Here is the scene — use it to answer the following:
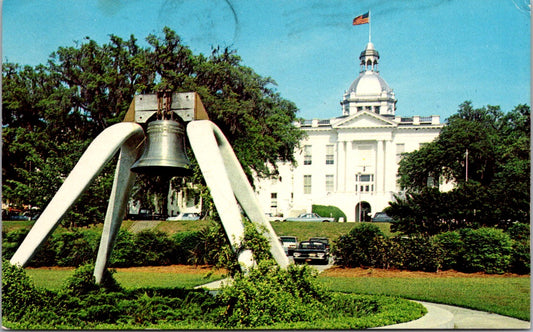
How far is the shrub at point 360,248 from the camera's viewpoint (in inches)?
755

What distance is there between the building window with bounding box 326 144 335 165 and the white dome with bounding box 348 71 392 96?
12.3 meters

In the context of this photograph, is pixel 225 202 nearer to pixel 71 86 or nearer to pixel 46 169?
pixel 46 169

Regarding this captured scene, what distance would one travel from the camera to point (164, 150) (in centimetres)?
759

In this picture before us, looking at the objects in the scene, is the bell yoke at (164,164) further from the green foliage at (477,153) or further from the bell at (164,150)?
the green foliage at (477,153)

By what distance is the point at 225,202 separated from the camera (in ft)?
22.9

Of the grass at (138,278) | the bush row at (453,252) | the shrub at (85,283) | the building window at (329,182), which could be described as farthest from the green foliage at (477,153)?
the shrub at (85,283)

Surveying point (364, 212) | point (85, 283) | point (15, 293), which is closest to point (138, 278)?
point (85, 283)

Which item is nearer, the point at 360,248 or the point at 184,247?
the point at 360,248

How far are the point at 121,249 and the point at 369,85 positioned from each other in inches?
2436

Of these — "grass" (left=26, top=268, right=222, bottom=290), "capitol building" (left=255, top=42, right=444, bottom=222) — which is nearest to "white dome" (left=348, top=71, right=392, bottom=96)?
"capitol building" (left=255, top=42, right=444, bottom=222)

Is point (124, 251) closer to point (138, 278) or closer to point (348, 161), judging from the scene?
point (138, 278)

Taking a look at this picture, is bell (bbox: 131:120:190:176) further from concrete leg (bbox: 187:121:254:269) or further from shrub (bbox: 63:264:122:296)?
shrub (bbox: 63:264:122:296)

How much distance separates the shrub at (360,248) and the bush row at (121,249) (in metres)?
4.62

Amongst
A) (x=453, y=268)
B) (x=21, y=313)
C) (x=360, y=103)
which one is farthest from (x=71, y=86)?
(x=360, y=103)
